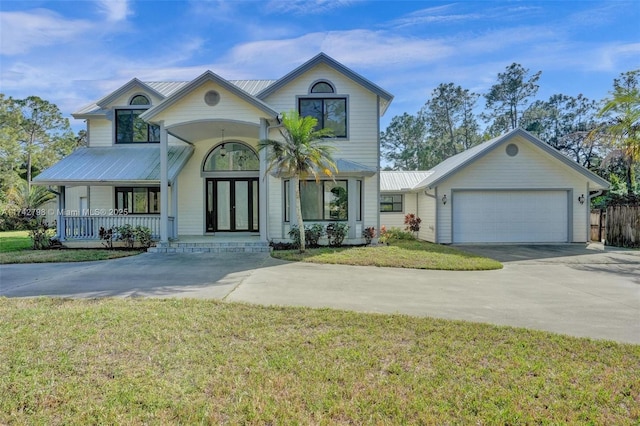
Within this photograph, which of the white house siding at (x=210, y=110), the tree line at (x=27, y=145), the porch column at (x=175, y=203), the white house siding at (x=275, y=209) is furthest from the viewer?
the tree line at (x=27, y=145)

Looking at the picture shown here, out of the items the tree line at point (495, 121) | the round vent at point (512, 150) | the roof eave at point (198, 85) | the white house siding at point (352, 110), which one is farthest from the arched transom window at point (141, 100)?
the tree line at point (495, 121)

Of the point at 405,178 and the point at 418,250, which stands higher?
the point at 405,178

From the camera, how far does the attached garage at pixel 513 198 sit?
53.5 feet

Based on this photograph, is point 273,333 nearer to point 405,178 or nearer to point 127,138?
point 127,138

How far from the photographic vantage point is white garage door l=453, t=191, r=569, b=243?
53.8 ft

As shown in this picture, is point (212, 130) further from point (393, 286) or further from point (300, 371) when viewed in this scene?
point (300, 371)

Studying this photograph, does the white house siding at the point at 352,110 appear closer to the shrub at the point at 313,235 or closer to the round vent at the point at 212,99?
the shrub at the point at 313,235

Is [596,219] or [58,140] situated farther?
[58,140]

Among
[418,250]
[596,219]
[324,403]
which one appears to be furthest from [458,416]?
[596,219]

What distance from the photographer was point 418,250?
13.1m

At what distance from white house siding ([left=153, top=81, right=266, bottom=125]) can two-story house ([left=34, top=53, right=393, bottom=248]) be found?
4cm

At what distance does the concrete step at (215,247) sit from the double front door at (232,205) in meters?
2.71

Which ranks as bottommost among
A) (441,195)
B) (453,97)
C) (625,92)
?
(441,195)

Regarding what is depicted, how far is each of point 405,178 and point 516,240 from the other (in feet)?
26.6
